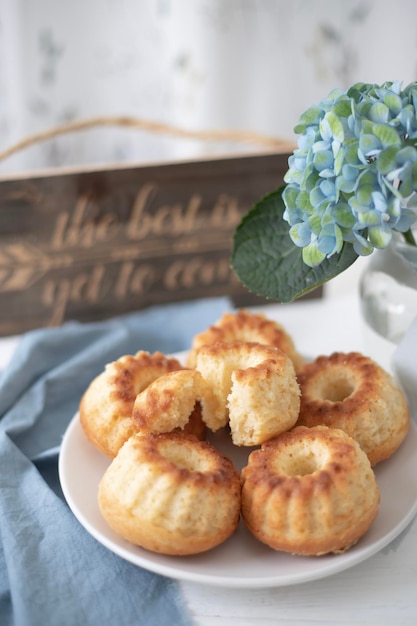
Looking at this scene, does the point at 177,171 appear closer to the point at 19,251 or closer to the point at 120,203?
the point at 120,203

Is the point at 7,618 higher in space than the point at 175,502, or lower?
lower

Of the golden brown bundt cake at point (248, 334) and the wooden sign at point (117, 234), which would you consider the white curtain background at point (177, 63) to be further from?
the golden brown bundt cake at point (248, 334)

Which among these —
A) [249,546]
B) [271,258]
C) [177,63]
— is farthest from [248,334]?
[177,63]

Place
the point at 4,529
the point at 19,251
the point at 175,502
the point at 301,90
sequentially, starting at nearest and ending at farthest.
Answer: the point at 175,502 < the point at 4,529 < the point at 19,251 < the point at 301,90

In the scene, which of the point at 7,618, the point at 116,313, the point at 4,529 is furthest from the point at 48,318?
the point at 7,618

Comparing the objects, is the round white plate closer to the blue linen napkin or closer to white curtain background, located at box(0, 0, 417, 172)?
the blue linen napkin

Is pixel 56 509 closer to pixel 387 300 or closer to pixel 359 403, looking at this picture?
pixel 359 403

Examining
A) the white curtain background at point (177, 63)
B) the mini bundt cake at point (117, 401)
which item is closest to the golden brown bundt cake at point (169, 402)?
the mini bundt cake at point (117, 401)
